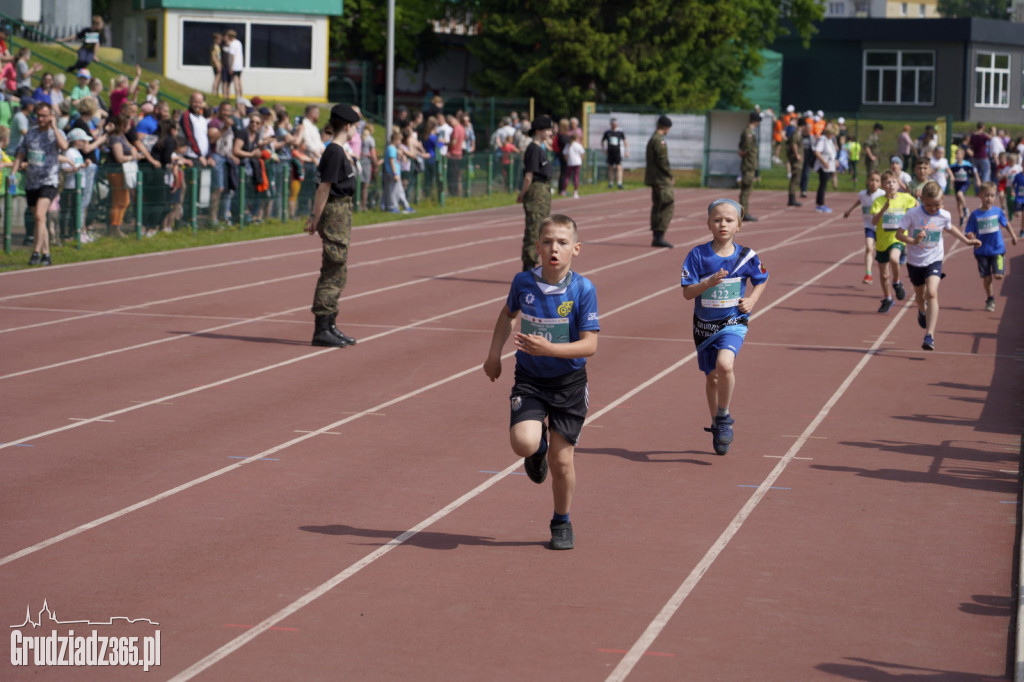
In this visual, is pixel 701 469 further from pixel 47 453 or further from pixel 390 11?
pixel 390 11

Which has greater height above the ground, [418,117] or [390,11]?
[390,11]

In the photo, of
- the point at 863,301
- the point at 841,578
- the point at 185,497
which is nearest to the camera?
the point at 841,578

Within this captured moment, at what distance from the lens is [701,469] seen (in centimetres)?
958

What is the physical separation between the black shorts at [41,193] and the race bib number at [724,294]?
11.7 m

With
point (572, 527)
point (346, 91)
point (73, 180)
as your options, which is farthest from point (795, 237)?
point (346, 91)

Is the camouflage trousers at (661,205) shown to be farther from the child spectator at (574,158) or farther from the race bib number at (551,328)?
the race bib number at (551,328)

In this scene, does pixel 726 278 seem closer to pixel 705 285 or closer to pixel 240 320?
pixel 705 285

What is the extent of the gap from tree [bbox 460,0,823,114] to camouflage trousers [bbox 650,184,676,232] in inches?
1046

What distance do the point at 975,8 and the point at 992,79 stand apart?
65.4 m

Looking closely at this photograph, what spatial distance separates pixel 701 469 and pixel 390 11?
79.3 feet

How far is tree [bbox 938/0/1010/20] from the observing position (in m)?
133

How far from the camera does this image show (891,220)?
17.5m

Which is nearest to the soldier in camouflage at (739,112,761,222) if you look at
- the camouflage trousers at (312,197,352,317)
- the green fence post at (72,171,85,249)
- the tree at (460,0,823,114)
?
the green fence post at (72,171,85,249)

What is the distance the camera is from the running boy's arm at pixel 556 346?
7.20 meters
